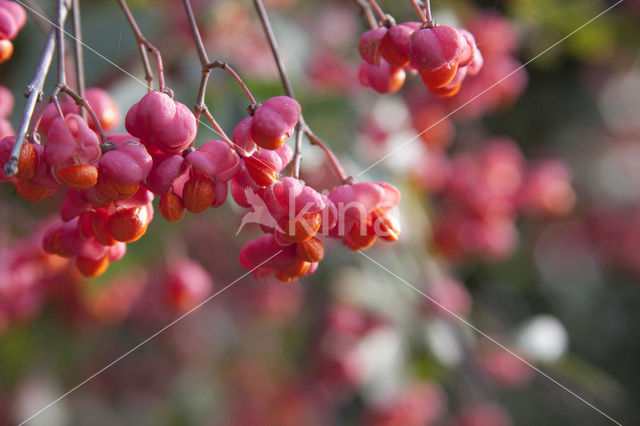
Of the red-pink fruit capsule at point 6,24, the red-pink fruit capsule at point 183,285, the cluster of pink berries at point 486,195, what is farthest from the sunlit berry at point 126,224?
the cluster of pink berries at point 486,195

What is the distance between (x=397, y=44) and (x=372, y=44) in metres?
0.03

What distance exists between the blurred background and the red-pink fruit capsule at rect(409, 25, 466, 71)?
450 mm

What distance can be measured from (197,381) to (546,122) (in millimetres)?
1346

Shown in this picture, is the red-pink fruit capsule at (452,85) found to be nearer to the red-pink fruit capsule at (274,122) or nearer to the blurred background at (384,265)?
the red-pink fruit capsule at (274,122)

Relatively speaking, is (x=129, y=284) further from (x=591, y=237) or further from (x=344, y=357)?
(x=591, y=237)

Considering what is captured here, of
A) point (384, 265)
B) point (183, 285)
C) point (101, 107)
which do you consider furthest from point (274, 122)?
point (384, 265)

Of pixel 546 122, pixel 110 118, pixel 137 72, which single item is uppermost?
pixel 110 118

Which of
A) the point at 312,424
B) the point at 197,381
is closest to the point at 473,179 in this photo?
the point at 312,424

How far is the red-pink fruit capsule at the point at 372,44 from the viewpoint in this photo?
23.8 inches

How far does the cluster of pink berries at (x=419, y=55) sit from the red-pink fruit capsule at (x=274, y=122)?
12 cm

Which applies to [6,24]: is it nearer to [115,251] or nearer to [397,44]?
[115,251]

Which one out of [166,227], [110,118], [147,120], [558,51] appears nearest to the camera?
[147,120]

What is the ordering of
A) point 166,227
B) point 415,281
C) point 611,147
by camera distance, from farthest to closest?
point 611,147 < point 415,281 < point 166,227

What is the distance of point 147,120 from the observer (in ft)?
1.64
